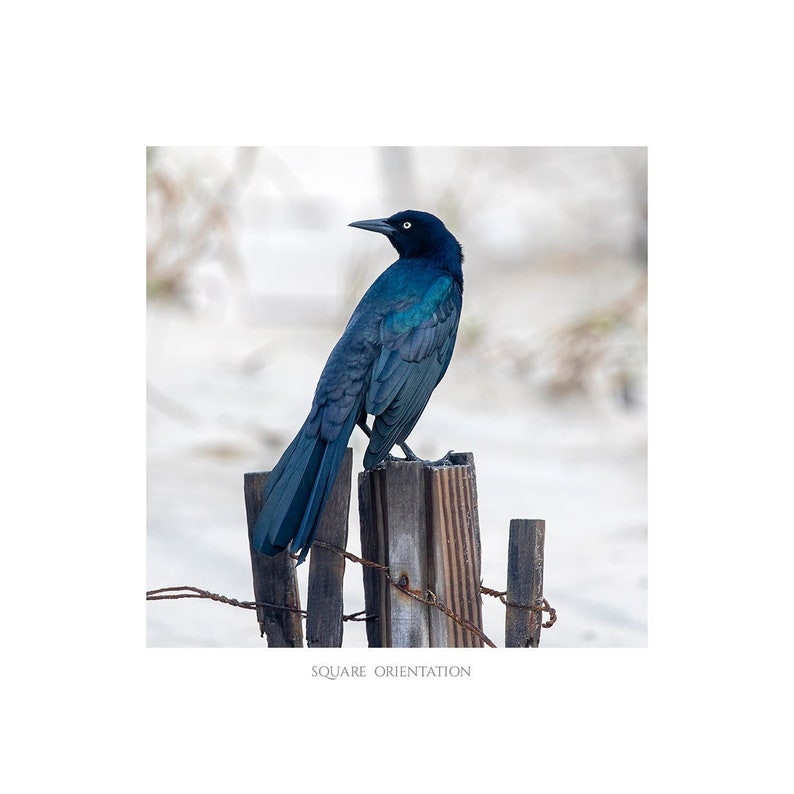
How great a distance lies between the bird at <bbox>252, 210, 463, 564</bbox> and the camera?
306 cm

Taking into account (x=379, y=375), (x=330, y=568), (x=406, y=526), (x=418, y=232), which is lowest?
(x=330, y=568)

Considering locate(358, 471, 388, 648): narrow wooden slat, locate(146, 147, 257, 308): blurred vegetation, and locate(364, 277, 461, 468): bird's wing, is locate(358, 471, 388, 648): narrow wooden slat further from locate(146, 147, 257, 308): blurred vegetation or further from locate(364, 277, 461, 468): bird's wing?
locate(146, 147, 257, 308): blurred vegetation

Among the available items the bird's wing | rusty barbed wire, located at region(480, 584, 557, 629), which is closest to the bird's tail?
the bird's wing

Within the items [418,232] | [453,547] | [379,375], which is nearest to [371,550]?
[453,547]

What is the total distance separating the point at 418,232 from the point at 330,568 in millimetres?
1603

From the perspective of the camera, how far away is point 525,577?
313 centimetres

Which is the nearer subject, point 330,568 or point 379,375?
point 330,568

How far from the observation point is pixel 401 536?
3047 mm

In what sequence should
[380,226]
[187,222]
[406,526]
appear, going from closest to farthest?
[406,526] → [380,226] → [187,222]

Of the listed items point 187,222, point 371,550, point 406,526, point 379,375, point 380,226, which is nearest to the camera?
point 406,526

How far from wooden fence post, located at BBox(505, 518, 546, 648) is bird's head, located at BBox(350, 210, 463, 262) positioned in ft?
4.59

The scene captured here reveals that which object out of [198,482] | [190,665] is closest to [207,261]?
[198,482]

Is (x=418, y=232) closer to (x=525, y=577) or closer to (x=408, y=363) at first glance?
(x=408, y=363)

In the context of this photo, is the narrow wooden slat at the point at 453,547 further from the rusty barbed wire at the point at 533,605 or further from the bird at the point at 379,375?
the bird at the point at 379,375
